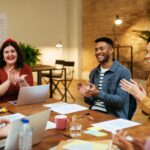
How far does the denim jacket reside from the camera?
2.63 m

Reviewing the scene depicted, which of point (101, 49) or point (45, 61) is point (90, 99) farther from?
point (45, 61)

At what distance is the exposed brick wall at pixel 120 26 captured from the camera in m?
7.53

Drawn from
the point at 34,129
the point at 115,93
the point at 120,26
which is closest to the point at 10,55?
the point at 115,93

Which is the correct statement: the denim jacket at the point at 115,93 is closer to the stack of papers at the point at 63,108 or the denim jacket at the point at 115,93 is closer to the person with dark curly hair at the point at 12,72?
the stack of papers at the point at 63,108

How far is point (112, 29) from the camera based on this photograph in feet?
27.2

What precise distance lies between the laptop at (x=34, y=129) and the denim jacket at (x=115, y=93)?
1.03m

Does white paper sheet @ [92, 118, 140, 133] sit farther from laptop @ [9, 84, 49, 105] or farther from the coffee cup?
laptop @ [9, 84, 49, 105]

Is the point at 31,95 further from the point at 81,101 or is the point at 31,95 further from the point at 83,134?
the point at 81,101

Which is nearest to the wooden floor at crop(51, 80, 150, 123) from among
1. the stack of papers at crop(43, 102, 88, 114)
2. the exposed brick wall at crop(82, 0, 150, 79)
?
the exposed brick wall at crop(82, 0, 150, 79)

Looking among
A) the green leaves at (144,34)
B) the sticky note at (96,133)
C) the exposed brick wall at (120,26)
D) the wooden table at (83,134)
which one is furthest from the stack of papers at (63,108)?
the exposed brick wall at (120,26)

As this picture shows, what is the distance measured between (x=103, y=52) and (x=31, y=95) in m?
0.84

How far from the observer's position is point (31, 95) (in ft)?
8.81

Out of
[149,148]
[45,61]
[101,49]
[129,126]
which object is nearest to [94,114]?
[129,126]

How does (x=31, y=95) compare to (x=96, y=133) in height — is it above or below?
above
